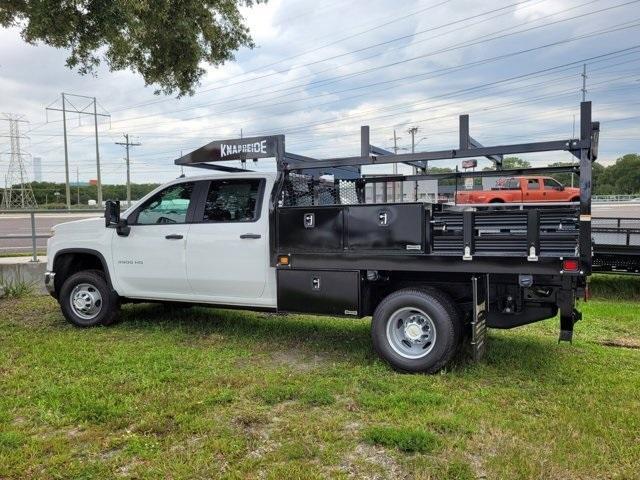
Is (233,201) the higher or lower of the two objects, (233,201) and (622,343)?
the higher

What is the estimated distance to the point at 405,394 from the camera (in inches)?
181

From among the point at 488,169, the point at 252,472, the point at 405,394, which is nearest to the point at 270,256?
the point at 405,394

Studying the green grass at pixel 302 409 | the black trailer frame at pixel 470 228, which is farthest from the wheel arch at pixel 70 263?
the black trailer frame at pixel 470 228

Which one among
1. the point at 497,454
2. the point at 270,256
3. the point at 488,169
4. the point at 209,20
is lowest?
the point at 497,454

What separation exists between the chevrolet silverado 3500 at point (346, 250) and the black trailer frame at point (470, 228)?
0.01 metres

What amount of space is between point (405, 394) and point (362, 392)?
360 mm

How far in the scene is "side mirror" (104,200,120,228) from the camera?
6879mm

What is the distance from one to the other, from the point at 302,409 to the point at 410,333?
1.42 m

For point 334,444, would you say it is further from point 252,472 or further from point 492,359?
point 492,359

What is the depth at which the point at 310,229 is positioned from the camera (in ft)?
18.7

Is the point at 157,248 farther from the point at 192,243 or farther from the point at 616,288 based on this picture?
the point at 616,288

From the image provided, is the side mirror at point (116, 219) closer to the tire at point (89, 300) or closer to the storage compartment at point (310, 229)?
the tire at point (89, 300)

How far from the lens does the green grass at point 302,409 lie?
135 inches

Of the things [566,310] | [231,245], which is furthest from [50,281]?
[566,310]
